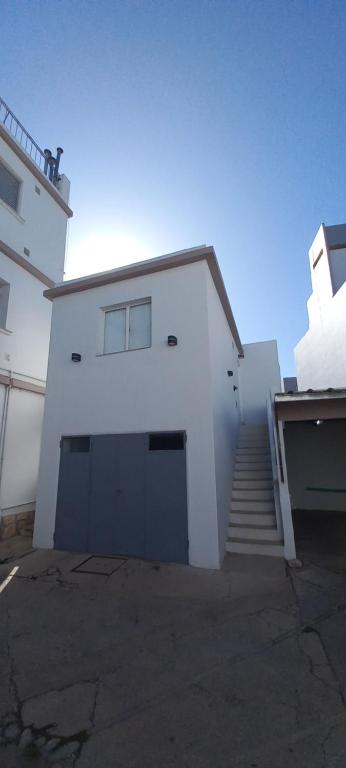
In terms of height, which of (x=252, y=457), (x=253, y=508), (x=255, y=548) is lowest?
(x=255, y=548)

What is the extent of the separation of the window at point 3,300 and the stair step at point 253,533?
→ 7303 mm

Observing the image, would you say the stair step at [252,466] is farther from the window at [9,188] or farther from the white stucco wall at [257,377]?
the window at [9,188]

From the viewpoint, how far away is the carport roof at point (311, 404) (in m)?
5.58

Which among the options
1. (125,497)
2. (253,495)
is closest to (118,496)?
(125,497)

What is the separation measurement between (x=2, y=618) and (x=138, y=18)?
10586 mm

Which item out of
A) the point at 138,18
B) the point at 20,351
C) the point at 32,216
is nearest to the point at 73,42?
the point at 138,18

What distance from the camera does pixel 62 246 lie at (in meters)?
10.4

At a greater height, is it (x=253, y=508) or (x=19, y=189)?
(x=19, y=189)

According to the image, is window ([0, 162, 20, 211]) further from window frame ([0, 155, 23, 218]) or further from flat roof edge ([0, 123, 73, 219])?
flat roof edge ([0, 123, 73, 219])

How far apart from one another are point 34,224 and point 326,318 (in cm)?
1097

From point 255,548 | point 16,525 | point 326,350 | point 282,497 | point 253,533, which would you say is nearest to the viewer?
point 255,548

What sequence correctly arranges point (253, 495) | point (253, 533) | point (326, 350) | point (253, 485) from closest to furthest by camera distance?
Result: 1. point (253, 533)
2. point (253, 495)
3. point (253, 485)
4. point (326, 350)

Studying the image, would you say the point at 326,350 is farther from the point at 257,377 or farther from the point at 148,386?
the point at 148,386

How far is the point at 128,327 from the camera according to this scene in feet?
21.4
